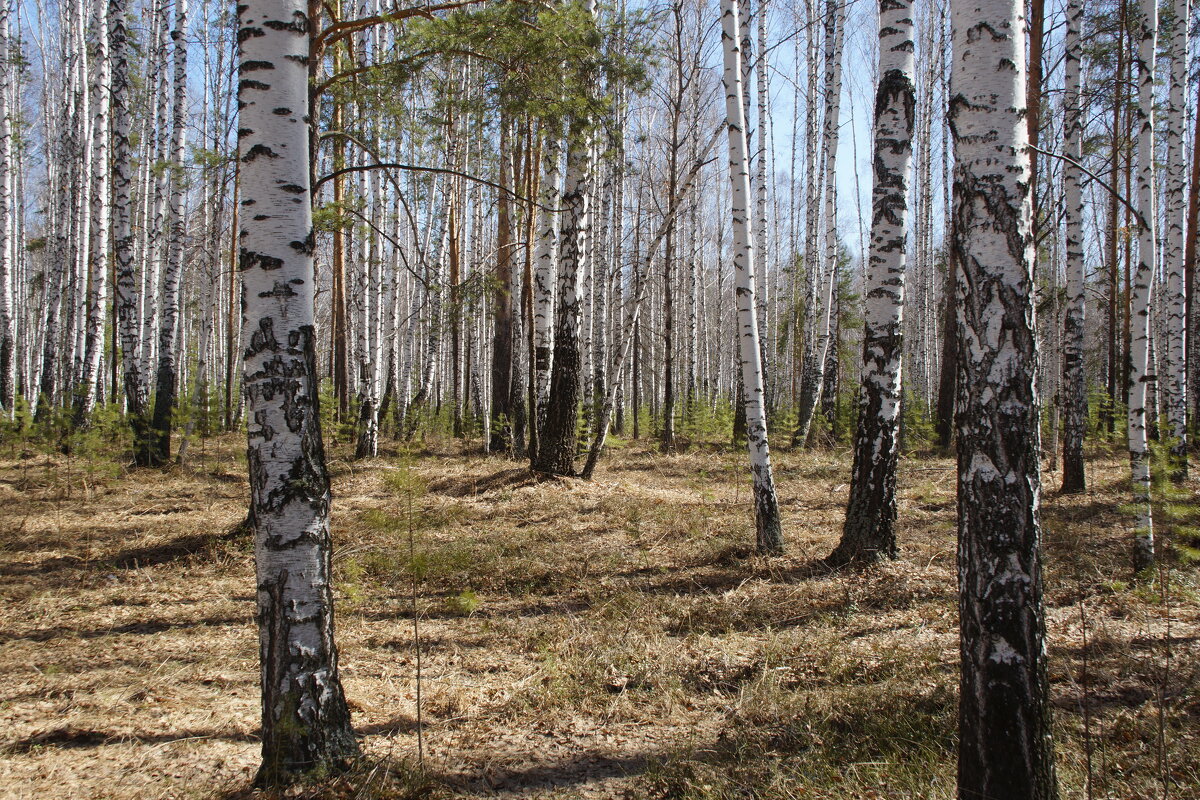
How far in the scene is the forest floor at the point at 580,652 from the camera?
9.32ft

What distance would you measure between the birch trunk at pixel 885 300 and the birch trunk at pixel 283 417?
4.21 metres

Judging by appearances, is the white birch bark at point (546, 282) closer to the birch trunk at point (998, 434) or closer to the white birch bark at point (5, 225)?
the birch trunk at point (998, 434)

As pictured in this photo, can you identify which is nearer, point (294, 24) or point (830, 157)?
point (294, 24)

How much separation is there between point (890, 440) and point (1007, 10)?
12.0 ft

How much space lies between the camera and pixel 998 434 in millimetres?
2146

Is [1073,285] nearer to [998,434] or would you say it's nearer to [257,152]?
[998,434]

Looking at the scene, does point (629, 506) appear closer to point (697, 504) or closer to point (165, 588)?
point (697, 504)

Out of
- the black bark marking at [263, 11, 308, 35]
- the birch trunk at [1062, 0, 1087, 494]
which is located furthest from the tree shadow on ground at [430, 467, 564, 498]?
the birch trunk at [1062, 0, 1087, 494]

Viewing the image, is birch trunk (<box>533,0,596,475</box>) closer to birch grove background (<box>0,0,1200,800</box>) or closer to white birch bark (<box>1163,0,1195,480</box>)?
birch grove background (<box>0,0,1200,800</box>)

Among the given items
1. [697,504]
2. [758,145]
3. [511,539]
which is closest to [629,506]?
[697,504]

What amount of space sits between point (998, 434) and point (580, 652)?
2907 millimetres

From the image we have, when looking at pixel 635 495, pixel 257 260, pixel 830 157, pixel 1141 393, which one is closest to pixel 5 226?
pixel 635 495

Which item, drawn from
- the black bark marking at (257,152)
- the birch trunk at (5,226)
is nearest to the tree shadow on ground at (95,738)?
the black bark marking at (257,152)

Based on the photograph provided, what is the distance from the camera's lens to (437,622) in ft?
16.0
